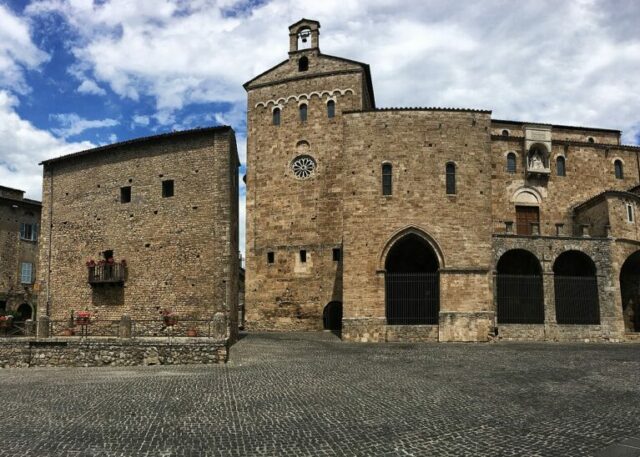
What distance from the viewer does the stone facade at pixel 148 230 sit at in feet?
66.7

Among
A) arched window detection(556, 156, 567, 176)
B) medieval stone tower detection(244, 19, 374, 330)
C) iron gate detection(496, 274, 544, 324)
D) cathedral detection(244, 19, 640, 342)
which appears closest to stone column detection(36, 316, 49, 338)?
cathedral detection(244, 19, 640, 342)

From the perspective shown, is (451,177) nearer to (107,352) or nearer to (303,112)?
(303,112)

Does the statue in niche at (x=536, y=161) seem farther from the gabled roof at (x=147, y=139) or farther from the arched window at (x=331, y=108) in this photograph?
the gabled roof at (x=147, y=139)

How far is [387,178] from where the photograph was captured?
74.3 feet

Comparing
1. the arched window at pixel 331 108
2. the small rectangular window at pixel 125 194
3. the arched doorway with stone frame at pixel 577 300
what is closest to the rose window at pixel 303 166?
the arched window at pixel 331 108

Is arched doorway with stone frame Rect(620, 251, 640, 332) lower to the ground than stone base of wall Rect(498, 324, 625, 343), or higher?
higher

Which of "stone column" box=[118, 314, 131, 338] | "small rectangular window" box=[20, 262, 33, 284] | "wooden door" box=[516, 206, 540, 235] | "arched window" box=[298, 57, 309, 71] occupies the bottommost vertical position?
"stone column" box=[118, 314, 131, 338]

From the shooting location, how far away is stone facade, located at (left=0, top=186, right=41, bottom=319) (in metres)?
31.8

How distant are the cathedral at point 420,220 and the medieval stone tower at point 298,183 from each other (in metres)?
0.08

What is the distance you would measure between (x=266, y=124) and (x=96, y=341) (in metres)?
17.9

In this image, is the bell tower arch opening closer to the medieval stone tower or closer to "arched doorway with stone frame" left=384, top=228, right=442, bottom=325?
the medieval stone tower

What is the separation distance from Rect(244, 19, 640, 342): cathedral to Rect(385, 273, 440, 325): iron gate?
0.06 meters

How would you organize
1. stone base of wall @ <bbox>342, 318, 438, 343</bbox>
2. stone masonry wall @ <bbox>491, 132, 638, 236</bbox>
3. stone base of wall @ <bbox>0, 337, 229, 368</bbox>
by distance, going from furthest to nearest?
stone masonry wall @ <bbox>491, 132, 638, 236</bbox> < stone base of wall @ <bbox>342, 318, 438, 343</bbox> < stone base of wall @ <bbox>0, 337, 229, 368</bbox>

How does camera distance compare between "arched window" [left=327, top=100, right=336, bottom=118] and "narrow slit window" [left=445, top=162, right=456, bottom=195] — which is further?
"arched window" [left=327, top=100, right=336, bottom=118]
